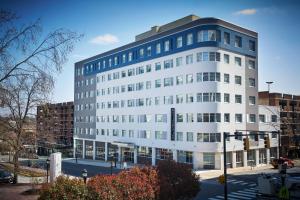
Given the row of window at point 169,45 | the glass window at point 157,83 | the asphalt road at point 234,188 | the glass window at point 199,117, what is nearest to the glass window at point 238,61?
the row of window at point 169,45

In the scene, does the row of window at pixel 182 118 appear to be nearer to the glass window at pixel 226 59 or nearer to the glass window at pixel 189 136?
the glass window at pixel 189 136

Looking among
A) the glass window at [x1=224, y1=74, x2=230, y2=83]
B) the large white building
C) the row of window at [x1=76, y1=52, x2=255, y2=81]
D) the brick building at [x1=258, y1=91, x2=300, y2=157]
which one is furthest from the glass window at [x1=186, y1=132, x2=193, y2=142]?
the brick building at [x1=258, y1=91, x2=300, y2=157]

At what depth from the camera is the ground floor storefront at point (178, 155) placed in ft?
159

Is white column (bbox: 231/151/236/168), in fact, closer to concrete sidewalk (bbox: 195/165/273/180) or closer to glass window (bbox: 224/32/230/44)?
concrete sidewalk (bbox: 195/165/273/180)

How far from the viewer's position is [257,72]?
55688 millimetres

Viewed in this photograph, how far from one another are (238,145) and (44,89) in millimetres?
44635

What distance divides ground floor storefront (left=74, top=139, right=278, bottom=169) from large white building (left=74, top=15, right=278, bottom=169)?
164 mm

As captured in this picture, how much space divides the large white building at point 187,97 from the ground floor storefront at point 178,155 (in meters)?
0.16

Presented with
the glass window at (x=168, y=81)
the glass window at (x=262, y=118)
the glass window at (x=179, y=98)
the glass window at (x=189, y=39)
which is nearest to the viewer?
the glass window at (x=189, y=39)

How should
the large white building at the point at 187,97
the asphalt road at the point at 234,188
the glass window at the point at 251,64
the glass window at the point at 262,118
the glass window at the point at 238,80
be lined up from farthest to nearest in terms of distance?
1. the glass window at the point at 262,118
2. the glass window at the point at 251,64
3. the glass window at the point at 238,80
4. the large white building at the point at 187,97
5. the asphalt road at the point at 234,188

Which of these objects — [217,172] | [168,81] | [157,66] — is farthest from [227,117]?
[157,66]

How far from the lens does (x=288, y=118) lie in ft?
221

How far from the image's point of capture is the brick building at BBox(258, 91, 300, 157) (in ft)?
212

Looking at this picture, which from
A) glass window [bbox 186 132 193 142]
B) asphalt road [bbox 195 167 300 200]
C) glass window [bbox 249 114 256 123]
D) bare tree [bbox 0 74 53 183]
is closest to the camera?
bare tree [bbox 0 74 53 183]
